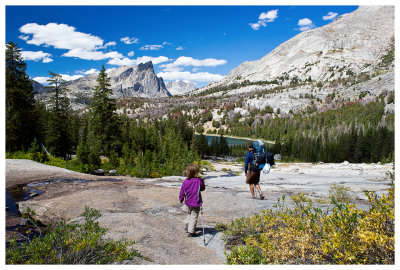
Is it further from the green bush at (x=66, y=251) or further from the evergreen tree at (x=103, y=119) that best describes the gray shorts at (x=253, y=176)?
the evergreen tree at (x=103, y=119)

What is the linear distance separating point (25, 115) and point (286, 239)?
28.7 metres

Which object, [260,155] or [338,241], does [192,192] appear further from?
[260,155]

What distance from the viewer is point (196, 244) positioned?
5.90m

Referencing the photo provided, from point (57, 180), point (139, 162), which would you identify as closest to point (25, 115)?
point (139, 162)

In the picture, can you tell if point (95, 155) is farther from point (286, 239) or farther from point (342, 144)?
point (342, 144)

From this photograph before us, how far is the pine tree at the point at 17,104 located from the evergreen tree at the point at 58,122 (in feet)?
15.9

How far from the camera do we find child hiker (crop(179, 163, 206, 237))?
6.36 m

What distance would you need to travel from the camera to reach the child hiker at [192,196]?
6355mm

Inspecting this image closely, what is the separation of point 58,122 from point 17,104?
31.9 ft

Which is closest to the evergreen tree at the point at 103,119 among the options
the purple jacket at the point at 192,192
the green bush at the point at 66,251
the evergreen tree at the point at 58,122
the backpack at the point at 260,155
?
the evergreen tree at the point at 58,122

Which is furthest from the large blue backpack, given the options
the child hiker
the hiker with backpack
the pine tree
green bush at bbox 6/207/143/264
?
the pine tree

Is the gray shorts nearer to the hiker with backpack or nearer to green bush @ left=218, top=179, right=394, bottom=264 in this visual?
the hiker with backpack

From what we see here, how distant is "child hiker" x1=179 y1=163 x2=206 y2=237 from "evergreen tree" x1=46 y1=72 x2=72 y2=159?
102ft
